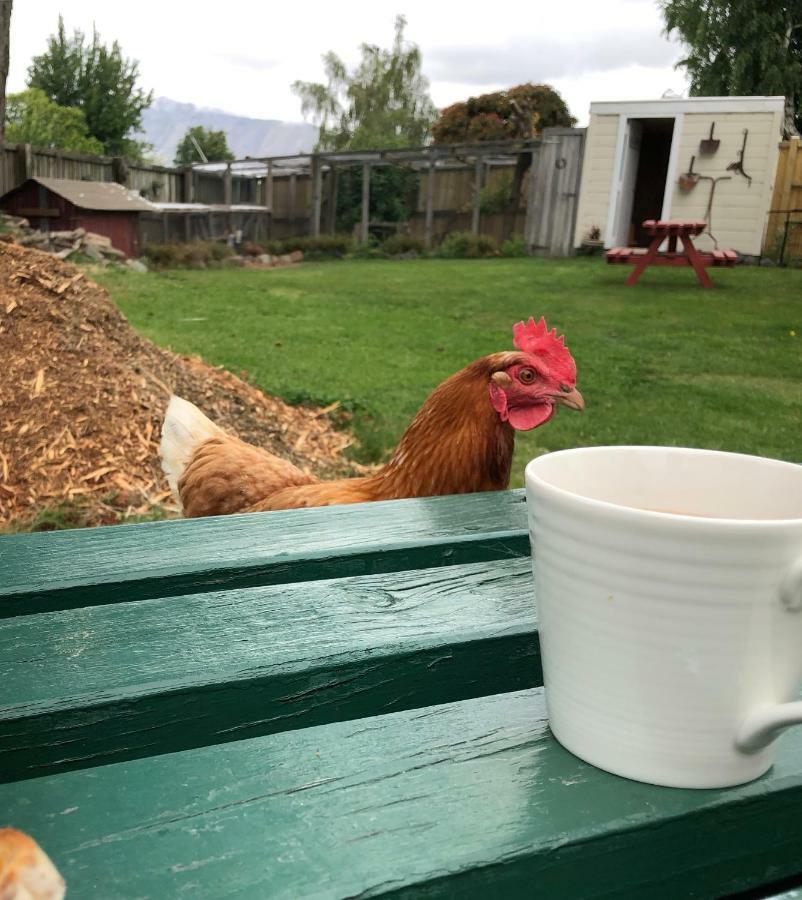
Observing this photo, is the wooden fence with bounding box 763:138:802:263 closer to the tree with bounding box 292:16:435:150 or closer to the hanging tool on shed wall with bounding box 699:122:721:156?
the hanging tool on shed wall with bounding box 699:122:721:156

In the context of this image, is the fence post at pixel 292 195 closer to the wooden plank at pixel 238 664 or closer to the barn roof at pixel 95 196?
the barn roof at pixel 95 196

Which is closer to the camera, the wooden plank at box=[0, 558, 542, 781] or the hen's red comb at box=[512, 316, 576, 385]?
the wooden plank at box=[0, 558, 542, 781]

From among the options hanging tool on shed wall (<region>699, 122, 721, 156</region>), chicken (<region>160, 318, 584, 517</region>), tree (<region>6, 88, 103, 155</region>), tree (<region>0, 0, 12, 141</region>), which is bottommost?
chicken (<region>160, 318, 584, 517</region>)

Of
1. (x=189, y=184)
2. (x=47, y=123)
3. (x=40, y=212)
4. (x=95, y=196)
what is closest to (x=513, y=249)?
(x=95, y=196)

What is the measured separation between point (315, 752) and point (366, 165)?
17293 millimetres

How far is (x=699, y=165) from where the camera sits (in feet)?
42.4

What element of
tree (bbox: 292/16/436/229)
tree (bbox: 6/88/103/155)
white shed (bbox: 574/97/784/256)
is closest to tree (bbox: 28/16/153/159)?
tree (bbox: 6/88/103/155)

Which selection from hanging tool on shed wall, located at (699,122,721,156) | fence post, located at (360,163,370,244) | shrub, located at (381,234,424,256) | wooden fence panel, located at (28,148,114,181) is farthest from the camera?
fence post, located at (360,163,370,244)

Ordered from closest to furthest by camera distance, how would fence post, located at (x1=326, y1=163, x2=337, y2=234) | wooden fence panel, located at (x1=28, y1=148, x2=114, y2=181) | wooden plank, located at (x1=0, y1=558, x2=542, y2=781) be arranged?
wooden plank, located at (x1=0, y1=558, x2=542, y2=781) → wooden fence panel, located at (x1=28, y1=148, x2=114, y2=181) → fence post, located at (x1=326, y1=163, x2=337, y2=234)

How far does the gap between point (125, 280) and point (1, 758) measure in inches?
392

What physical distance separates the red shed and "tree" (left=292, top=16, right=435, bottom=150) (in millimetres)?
21320

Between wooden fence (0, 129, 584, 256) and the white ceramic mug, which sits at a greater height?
wooden fence (0, 129, 584, 256)

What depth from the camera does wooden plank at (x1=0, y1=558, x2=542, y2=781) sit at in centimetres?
57

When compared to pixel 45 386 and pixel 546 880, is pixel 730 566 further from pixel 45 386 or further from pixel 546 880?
pixel 45 386
